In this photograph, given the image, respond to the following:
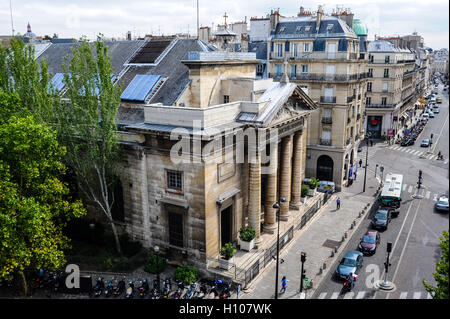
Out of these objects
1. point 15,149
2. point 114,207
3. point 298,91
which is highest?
point 298,91

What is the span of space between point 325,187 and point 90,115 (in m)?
28.5

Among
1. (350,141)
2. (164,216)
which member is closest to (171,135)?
(164,216)

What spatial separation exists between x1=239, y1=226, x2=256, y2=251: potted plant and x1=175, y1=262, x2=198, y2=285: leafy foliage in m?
5.04

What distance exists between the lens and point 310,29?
46.8 meters

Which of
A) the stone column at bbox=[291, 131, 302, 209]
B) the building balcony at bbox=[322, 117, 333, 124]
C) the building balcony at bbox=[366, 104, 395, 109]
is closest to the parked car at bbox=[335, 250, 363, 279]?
the stone column at bbox=[291, 131, 302, 209]

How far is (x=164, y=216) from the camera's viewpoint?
2822 cm

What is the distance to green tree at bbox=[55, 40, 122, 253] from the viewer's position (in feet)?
82.2

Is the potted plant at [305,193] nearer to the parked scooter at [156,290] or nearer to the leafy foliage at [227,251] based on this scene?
the leafy foliage at [227,251]

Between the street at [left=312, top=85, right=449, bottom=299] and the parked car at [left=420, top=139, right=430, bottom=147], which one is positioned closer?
the street at [left=312, top=85, right=449, bottom=299]

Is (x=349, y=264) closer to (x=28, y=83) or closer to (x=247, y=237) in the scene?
(x=247, y=237)

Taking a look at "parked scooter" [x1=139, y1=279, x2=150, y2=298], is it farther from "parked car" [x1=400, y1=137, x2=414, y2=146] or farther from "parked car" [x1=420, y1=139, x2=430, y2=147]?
"parked car" [x1=420, y1=139, x2=430, y2=147]

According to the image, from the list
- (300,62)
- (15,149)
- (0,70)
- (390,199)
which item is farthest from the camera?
(300,62)

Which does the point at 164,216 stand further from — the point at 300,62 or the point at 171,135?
the point at 300,62
